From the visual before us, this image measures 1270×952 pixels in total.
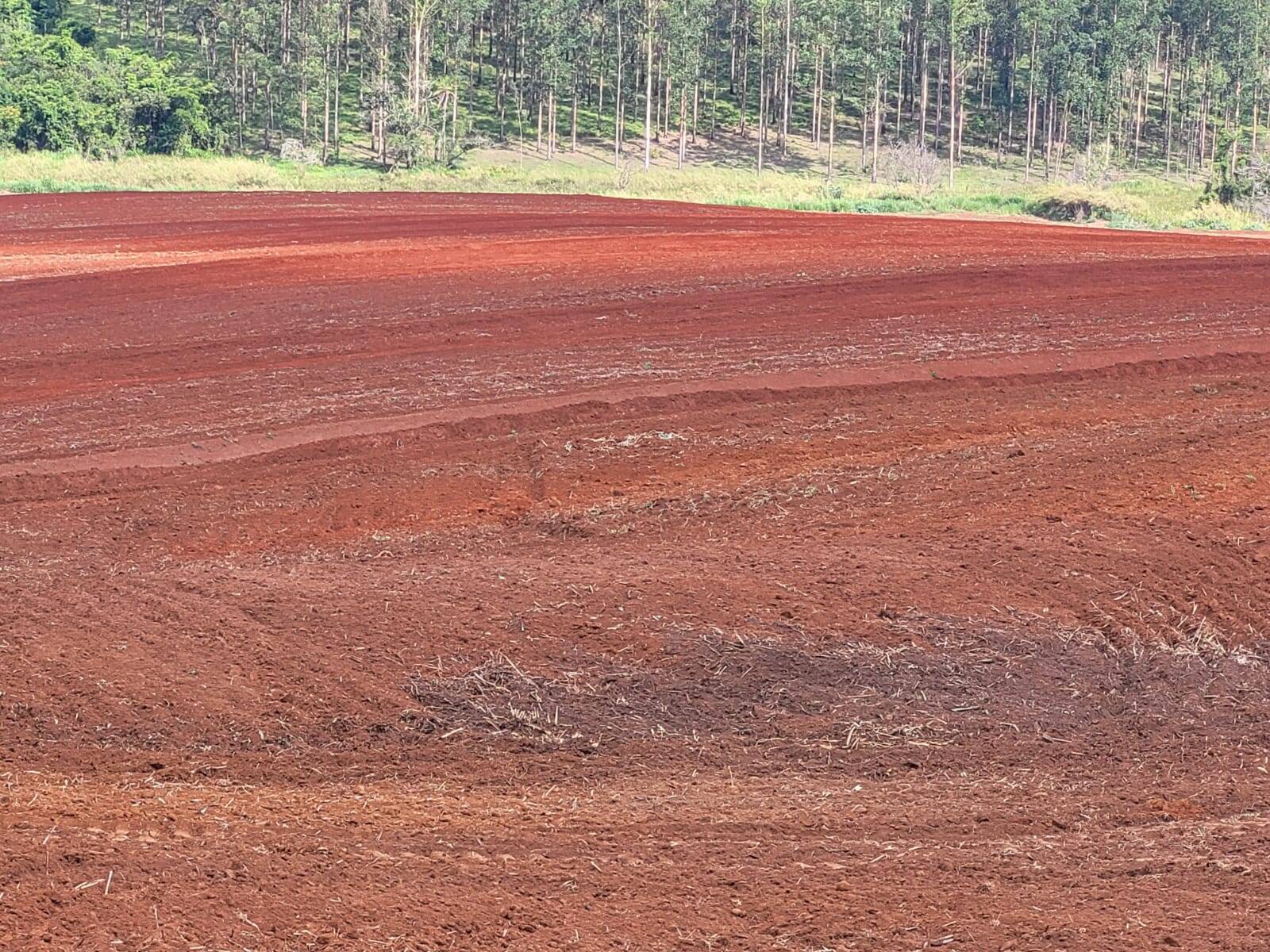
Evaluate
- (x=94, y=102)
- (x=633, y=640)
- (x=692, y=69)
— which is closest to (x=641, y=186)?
(x=94, y=102)

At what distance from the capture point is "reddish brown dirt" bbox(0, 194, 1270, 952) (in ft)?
16.5

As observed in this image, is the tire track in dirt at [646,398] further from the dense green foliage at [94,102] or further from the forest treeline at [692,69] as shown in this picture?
the forest treeline at [692,69]

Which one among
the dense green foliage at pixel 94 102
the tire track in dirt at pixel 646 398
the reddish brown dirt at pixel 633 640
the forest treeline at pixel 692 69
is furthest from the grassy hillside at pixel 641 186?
the reddish brown dirt at pixel 633 640

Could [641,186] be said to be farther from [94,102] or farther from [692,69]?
[692,69]

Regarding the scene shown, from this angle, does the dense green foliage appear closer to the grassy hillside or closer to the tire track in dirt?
Answer: the grassy hillside

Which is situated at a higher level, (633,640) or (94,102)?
(94,102)

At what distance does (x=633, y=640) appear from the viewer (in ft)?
24.4

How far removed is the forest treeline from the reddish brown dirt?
169 ft

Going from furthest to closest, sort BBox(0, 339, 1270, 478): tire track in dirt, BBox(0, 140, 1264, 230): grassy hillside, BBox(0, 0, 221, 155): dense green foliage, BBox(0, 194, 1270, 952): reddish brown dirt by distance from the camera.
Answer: BBox(0, 0, 221, 155): dense green foliage
BBox(0, 140, 1264, 230): grassy hillside
BBox(0, 339, 1270, 478): tire track in dirt
BBox(0, 194, 1270, 952): reddish brown dirt

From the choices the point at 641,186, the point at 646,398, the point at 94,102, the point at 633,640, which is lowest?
the point at 633,640

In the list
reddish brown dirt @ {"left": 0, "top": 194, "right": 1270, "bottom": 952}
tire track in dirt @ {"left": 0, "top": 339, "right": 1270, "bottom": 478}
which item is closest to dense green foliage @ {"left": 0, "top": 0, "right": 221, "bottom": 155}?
reddish brown dirt @ {"left": 0, "top": 194, "right": 1270, "bottom": 952}

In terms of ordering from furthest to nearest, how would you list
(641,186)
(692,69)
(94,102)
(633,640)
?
(692,69), (94,102), (641,186), (633,640)

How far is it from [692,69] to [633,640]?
78.3m

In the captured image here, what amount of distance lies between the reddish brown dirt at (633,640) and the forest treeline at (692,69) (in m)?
51.6
